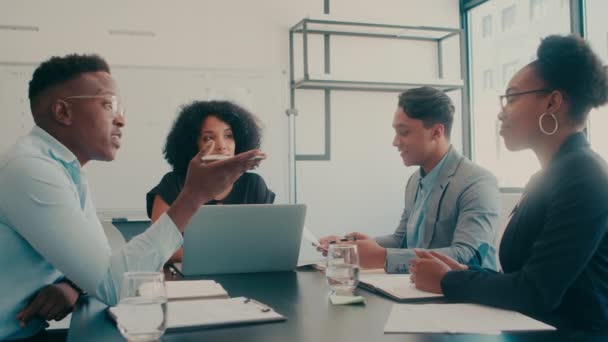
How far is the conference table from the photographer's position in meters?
0.99

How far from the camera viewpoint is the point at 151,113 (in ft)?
11.6

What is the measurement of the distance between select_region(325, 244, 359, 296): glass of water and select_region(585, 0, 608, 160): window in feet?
7.78

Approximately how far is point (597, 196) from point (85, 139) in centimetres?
129

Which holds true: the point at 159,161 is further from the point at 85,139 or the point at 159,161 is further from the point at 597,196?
the point at 597,196

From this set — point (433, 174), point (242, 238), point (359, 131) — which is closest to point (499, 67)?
point (359, 131)

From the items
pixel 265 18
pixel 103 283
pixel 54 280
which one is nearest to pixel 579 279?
pixel 103 283

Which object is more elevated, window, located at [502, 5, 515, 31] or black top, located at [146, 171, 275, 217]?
window, located at [502, 5, 515, 31]

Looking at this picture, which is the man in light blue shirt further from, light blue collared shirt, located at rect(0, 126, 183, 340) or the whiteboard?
the whiteboard

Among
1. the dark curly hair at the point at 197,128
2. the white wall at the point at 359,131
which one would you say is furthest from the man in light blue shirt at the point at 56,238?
the white wall at the point at 359,131

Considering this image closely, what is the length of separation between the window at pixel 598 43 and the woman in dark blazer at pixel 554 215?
197cm

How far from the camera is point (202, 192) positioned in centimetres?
139

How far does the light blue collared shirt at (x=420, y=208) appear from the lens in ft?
7.13

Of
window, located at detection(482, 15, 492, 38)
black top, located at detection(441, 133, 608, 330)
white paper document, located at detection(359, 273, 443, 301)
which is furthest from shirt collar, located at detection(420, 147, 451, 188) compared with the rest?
window, located at detection(482, 15, 492, 38)

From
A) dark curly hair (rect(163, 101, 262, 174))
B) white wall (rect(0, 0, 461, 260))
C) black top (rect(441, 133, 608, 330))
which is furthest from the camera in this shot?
white wall (rect(0, 0, 461, 260))
